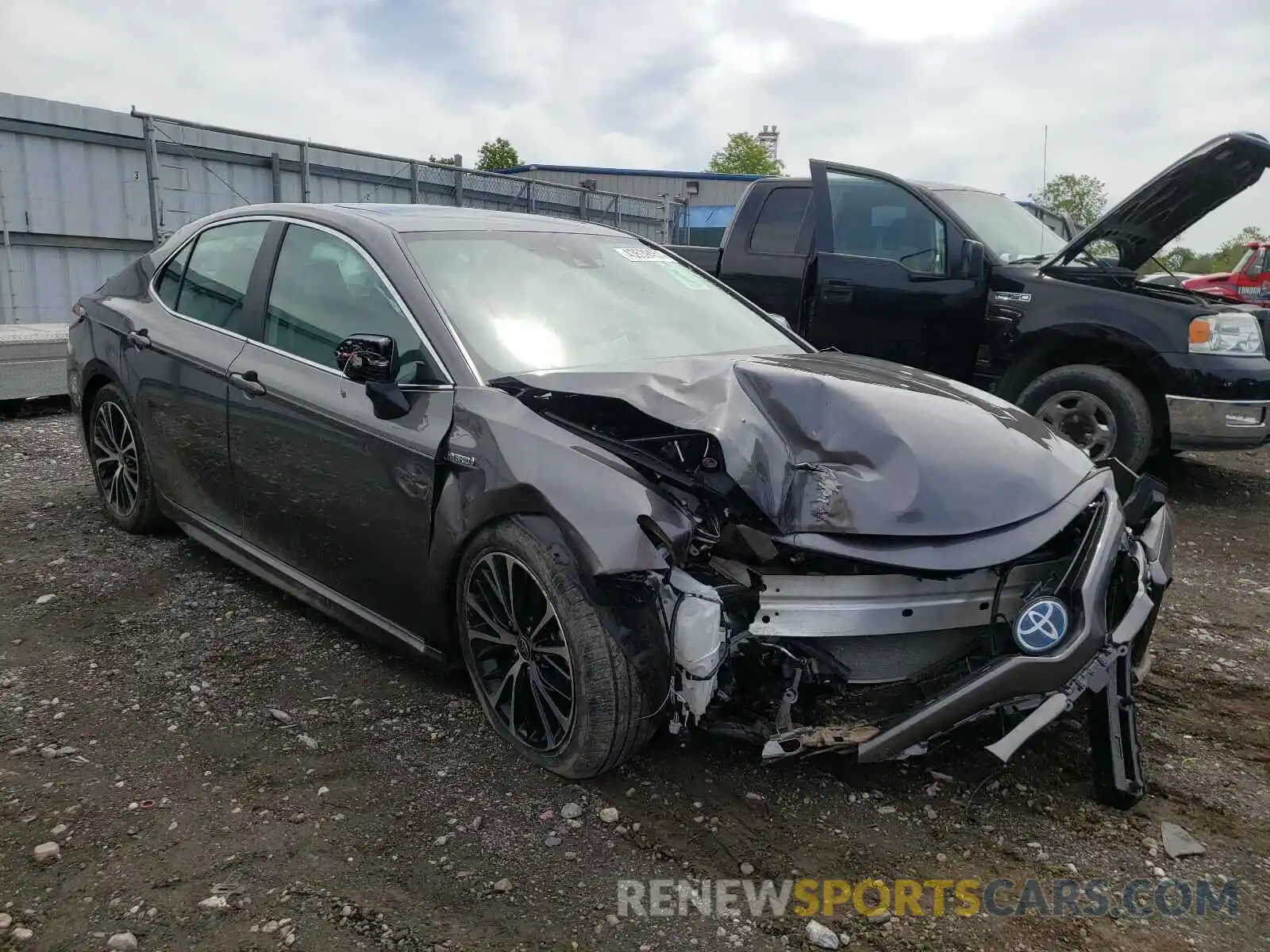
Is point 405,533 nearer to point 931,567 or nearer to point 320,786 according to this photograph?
point 320,786

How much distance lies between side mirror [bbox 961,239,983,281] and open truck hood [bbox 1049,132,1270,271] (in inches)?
18.0

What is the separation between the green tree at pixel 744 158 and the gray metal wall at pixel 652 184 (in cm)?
2376

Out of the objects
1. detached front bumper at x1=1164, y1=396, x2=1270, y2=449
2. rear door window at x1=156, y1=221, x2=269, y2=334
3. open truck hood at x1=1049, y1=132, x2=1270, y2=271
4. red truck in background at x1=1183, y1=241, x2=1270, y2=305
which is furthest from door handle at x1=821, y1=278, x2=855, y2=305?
red truck in background at x1=1183, y1=241, x2=1270, y2=305

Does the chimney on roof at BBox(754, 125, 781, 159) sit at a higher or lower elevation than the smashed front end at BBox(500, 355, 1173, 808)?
higher

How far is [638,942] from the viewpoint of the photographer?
2135mm

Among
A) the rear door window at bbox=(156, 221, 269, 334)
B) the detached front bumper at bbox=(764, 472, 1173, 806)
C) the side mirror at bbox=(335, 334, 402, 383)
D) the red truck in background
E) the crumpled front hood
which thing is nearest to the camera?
the detached front bumper at bbox=(764, 472, 1173, 806)

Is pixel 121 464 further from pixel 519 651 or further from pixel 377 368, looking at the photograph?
pixel 519 651

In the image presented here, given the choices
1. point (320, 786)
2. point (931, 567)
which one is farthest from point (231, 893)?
point (931, 567)

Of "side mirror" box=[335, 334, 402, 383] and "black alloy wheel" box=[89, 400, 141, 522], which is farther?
"black alloy wheel" box=[89, 400, 141, 522]

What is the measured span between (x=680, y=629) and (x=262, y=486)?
188cm

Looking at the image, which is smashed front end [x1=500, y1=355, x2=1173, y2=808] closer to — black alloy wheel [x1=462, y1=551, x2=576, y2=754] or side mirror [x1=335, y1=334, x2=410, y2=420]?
black alloy wheel [x1=462, y1=551, x2=576, y2=754]

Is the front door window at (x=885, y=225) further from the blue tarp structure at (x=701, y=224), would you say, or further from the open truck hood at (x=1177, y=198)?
the blue tarp structure at (x=701, y=224)

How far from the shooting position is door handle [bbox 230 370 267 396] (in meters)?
3.53

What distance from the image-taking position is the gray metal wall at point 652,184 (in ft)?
125
